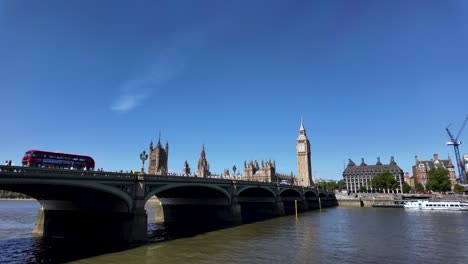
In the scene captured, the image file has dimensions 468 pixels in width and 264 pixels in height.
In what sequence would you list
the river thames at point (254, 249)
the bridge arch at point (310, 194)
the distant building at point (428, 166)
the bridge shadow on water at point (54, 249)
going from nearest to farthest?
the river thames at point (254, 249) < the bridge shadow on water at point (54, 249) < the bridge arch at point (310, 194) < the distant building at point (428, 166)

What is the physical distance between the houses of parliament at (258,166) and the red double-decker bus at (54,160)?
120m

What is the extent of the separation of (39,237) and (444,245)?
4543 cm

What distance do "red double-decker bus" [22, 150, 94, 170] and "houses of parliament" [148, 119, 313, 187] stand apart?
120 m

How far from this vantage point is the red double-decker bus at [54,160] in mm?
31828

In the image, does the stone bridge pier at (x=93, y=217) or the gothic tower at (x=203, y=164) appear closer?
the stone bridge pier at (x=93, y=217)

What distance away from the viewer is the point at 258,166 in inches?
7402

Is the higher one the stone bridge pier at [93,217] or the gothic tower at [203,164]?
the gothic tower at [203,164]

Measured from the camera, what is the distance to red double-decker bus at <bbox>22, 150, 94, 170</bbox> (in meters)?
31.8

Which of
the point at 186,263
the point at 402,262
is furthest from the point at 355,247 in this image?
the point at 186,263

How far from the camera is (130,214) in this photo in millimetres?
31297

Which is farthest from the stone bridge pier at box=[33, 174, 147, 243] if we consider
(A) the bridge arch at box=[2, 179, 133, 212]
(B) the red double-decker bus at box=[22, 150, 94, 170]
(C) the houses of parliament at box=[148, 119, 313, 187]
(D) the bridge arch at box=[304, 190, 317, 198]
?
(C) the houses of parliament at box=[148, 119, 313, 187]

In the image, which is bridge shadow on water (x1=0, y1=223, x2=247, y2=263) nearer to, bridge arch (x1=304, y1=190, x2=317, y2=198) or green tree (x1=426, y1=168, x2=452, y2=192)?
bridge arch (x1=304, y1=190, x2=317, y2=198)

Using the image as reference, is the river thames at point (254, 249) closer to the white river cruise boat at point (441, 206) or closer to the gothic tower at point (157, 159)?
the white river cruise boat at point (441, 206)

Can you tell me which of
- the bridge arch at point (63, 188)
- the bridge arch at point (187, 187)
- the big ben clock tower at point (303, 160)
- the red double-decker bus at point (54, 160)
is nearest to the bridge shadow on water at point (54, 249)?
the bridge arch at point (63, 188)
